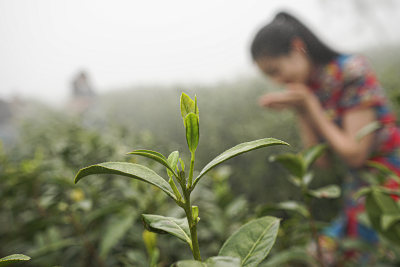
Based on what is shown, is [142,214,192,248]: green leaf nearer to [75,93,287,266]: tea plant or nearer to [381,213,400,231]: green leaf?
[75,93,287,266]: tea plant

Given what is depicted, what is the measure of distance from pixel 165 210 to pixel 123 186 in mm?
201

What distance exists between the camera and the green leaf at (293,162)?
58 centimetres

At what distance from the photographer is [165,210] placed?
3.57 ft

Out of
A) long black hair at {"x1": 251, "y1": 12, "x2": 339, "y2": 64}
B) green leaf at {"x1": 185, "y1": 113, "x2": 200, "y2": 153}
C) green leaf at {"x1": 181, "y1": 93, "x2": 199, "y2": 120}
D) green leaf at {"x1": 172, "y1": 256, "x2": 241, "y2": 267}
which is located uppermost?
long black hair at {"x1": 251, "y1": 12, "x2": 339, "y2": 64}

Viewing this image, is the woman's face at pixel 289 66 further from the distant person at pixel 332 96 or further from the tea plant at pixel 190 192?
the tea plant at pixel 190 192

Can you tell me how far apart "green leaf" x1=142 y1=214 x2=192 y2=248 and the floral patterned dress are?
1.44 meters

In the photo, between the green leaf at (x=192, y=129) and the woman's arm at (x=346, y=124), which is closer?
the green leaf at (x=192, y=129)

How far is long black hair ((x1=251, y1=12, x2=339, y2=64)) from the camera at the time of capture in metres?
1.64

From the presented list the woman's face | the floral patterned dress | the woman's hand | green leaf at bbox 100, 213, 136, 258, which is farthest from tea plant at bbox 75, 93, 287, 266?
the woman's face

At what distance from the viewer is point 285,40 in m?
1.64

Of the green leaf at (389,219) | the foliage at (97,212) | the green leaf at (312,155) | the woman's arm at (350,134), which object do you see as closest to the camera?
the green leaf at (389,219)

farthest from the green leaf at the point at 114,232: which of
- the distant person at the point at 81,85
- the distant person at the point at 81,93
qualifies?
the distant person at the point at 81,85

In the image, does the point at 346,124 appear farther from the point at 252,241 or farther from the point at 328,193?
the point at 252,241

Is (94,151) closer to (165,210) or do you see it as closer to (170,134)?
(165,210)
